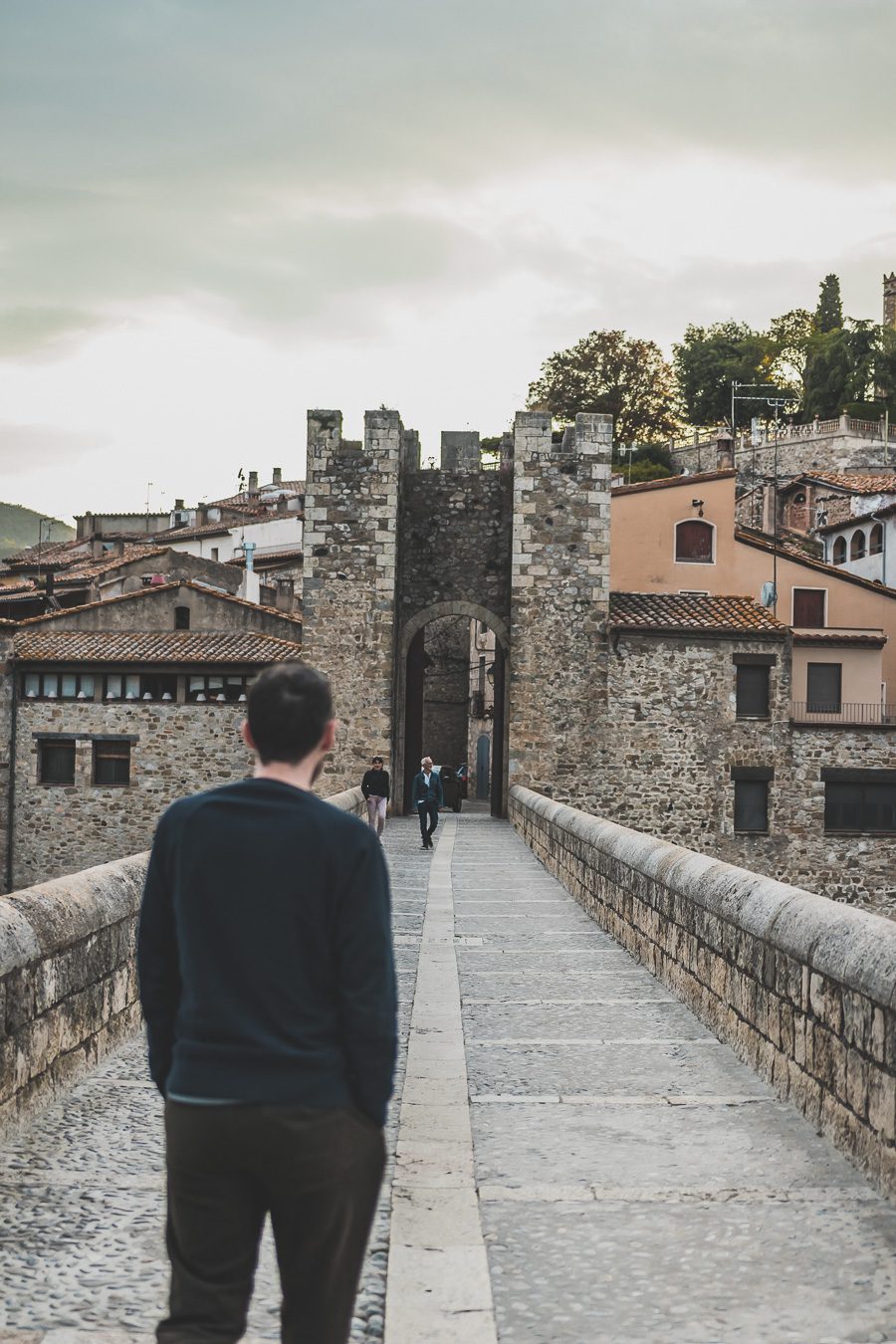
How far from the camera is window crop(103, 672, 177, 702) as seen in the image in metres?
37.7

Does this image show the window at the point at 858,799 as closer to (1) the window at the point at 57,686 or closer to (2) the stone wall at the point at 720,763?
(2) the stone wall at the point at 720,763

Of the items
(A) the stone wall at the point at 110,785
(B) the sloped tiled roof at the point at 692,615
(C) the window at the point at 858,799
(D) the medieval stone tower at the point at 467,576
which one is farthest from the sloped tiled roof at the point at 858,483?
(A) the stone wall at the point at 110,785

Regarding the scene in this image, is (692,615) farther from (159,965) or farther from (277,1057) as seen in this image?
(277,1057)

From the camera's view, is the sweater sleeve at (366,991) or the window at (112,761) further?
the window at (112,761)

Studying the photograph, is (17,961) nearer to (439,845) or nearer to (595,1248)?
(595,1248)

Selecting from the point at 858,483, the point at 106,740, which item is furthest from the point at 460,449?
the point at 858,483

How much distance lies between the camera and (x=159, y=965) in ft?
9.64

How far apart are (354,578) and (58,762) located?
39.1 ft

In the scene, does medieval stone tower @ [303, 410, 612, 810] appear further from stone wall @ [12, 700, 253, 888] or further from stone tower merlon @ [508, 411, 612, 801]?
stone wall @ [12, 700, 253, 888]

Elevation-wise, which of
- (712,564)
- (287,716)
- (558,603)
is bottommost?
(287,716)

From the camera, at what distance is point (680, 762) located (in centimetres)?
3244

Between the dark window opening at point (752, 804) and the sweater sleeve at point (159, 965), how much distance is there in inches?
1223

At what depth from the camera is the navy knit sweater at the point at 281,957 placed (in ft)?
8.85

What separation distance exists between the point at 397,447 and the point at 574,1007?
2406cm
